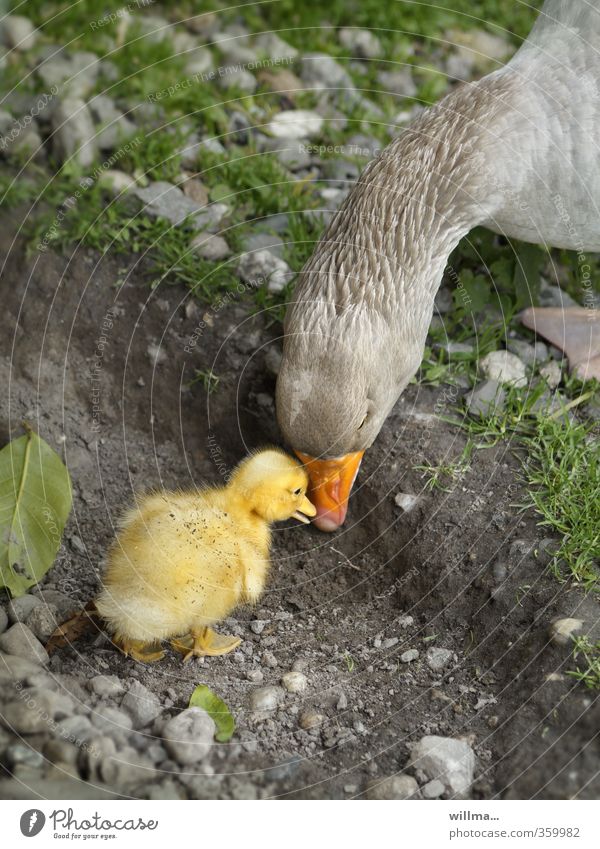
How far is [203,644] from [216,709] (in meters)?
0.28

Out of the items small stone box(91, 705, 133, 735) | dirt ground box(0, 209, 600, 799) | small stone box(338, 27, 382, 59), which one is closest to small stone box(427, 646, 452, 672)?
dirt ground box(0, 209, 600, 799)

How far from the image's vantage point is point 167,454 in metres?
3.57

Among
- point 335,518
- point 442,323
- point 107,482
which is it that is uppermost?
point 442,323

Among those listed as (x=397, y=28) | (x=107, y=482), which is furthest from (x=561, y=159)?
(x=397, y=28)

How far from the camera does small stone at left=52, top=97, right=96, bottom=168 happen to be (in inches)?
167

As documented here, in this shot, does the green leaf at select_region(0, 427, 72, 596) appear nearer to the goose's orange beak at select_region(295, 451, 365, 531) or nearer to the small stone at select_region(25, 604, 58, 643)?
the small stone at select_region(25, 604, 58, 643)

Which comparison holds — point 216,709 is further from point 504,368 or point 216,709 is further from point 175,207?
point 175,207

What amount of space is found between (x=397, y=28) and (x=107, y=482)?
10.7 feet

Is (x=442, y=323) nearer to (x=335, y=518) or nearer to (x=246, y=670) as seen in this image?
(x=335, y=518)

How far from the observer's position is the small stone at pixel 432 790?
2.53 meters

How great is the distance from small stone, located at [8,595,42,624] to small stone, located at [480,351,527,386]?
193 cm

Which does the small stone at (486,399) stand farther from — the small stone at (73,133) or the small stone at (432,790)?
the small stone at (73,133)

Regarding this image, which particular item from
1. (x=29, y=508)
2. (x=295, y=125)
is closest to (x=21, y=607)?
(x=29, y=508)
